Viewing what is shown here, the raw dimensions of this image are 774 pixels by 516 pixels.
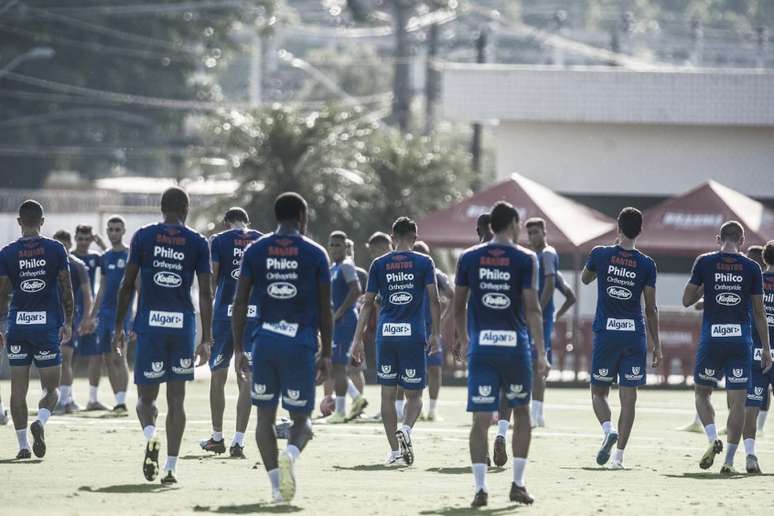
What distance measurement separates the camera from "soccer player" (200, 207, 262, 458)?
47.8 ft

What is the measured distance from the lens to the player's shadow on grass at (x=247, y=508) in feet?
35.7

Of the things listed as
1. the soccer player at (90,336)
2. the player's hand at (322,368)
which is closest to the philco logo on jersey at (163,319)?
the player's hand at (322,368)

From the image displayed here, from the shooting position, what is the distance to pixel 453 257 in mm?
41562

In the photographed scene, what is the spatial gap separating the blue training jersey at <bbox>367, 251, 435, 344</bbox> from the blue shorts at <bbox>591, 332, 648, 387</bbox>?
5.12ft

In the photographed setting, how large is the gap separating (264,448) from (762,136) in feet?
91.0

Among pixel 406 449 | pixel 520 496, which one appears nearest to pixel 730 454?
pixel 406 449

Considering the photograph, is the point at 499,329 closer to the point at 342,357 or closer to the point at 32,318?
the point at 32,318

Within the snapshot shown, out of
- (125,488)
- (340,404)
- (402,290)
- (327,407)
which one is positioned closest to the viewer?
(125,488)

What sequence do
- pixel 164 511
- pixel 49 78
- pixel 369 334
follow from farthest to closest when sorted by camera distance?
pixel 49 78 < pixel 369 334 < pixel 164 511

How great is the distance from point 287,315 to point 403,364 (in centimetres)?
408

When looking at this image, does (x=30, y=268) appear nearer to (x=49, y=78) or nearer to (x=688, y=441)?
(x=688, y=441)

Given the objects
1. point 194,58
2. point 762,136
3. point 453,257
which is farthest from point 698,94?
point 194,58

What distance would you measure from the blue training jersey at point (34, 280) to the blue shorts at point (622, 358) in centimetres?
448

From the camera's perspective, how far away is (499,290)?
37.4 feet
